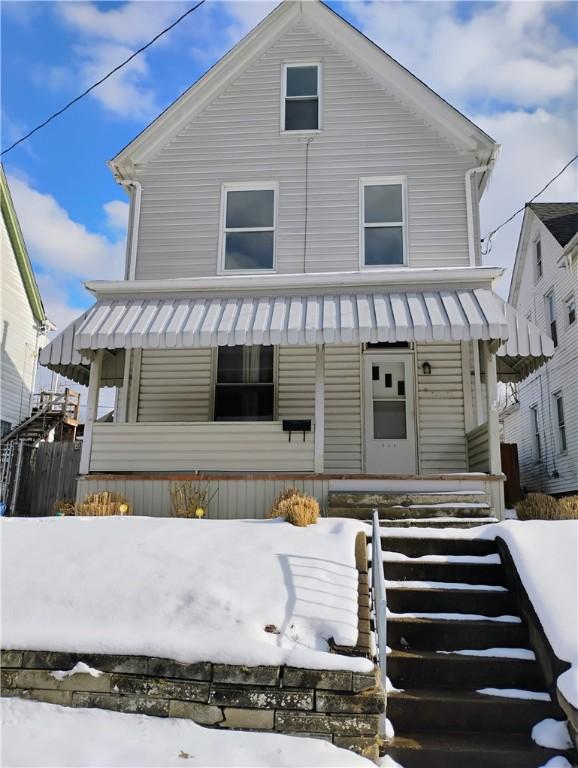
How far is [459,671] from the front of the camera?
4.93 m

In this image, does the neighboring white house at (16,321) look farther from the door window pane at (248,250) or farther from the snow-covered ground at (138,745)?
the snow-covered ground at (138,745)

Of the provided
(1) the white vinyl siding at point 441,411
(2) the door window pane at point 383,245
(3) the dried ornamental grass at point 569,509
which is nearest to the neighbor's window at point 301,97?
(2) the door window pane at point 383,245

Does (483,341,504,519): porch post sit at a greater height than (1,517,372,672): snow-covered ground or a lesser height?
greater

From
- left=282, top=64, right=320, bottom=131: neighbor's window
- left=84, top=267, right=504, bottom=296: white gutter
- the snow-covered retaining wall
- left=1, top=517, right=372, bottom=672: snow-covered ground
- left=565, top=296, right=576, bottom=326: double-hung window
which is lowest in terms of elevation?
the snow-covered retaining wall

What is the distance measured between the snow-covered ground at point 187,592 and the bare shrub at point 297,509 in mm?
309

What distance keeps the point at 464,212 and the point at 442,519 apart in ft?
20.3

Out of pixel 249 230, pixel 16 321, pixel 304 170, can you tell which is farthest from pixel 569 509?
pixel 16 321

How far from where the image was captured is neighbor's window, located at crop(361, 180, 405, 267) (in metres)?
11.4

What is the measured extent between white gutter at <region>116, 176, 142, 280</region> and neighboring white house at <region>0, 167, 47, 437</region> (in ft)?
31.4

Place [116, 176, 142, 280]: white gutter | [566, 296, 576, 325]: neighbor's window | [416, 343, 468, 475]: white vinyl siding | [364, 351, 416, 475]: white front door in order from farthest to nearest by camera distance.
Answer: [566, 296, 576, 325]: neighbor's window
[116, 176, 142, 280]: white gutter
[364, 351, 416, 475]: white front door
[416, 343, 468, 475]: white vinyl siding

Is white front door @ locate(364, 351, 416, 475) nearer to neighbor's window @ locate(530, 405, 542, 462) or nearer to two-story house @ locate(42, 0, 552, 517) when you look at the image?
two-story house @ locate(42, 0, 552, 517)

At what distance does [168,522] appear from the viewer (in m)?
7.13

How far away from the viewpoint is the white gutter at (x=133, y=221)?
11734mm

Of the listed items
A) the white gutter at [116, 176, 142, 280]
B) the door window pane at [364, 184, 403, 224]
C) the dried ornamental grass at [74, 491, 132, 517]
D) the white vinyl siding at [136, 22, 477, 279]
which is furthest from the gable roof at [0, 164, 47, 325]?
the dried ornamental grass at [74, 491, 132, 517]
